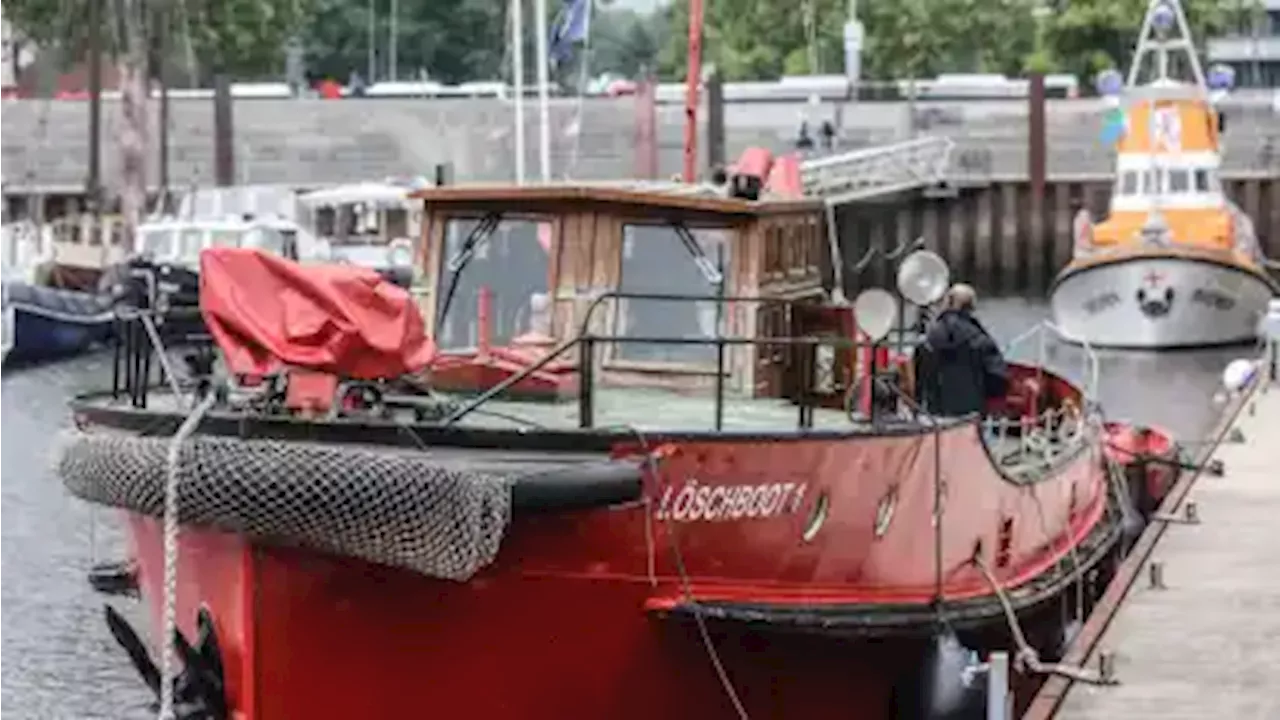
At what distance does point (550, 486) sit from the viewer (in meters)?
12.8

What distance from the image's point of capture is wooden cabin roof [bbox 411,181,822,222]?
51.5 ft

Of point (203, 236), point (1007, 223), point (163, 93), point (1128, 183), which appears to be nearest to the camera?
point (1128, 183)

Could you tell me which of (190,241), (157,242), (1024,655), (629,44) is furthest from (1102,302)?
(629,44)

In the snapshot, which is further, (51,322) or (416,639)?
(51,322)

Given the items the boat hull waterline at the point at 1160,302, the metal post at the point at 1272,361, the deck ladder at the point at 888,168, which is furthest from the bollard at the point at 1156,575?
the deck ladder at the point at 888,168

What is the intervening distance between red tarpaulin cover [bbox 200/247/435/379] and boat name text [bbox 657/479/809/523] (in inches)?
54.8

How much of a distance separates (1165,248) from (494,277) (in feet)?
101

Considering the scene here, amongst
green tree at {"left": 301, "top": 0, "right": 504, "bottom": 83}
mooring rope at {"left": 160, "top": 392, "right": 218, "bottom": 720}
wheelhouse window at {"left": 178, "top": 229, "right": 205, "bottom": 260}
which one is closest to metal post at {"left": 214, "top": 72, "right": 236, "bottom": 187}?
wheelhouse window at {"left": 178, "top": 229, "right": 205, "bottom": 260}

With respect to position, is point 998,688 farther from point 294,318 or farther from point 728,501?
point 294,318

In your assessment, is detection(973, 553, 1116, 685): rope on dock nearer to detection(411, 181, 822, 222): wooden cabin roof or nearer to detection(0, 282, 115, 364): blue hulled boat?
detection(411, 181, 822, 222): wooden cabin roof

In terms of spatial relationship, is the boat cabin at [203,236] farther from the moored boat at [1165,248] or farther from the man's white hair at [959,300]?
the man's white hair at [959,300]

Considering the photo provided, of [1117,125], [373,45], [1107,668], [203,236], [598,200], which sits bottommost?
[1107,668]

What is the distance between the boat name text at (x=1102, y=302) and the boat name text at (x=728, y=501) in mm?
33066

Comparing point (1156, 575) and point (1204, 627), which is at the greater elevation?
point (1156, 575)
